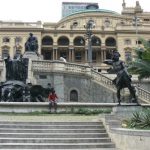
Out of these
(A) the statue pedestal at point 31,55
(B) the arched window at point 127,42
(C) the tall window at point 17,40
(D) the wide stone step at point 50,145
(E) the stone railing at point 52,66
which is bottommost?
(D) the wide stone step at point 50,145

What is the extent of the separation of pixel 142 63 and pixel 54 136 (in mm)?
11653

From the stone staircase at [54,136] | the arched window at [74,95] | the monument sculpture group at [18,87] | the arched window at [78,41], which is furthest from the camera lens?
the arched window at [78,41]

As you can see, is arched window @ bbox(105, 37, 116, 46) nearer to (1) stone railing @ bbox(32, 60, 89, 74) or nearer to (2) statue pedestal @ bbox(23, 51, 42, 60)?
(2) statue pedestal @ bbox(23, 51, 42, 60)

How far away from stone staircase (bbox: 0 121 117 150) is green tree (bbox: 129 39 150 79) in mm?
9138

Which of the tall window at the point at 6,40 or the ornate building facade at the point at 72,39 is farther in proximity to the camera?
the tall window at the point at 6,40

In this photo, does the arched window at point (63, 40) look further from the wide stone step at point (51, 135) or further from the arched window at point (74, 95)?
the wide stone step at point (51, 135)

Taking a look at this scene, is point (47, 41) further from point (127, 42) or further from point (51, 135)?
point (51, 135)

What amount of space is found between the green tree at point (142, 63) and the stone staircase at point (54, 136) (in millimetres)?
9138

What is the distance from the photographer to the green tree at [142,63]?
25.1m

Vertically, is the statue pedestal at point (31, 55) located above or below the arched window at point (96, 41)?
below

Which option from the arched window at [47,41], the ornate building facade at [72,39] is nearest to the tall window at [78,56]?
the ornate building facade at [72,39]

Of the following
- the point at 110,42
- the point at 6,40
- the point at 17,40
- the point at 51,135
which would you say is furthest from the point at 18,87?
the point at 110,42

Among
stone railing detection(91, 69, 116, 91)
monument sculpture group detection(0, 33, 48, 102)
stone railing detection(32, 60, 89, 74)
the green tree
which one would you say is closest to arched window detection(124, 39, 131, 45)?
stone railing detection(91, 69, 116, 91)

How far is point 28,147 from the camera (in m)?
14.6
